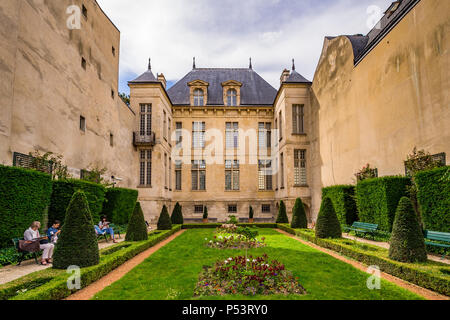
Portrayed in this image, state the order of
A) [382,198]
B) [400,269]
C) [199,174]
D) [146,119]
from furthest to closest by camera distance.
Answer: [199,174], [146,119], [382,198], [400,269]

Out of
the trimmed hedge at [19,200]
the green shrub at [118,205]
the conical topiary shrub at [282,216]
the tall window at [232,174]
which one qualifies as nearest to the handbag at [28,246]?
the trimmed hedge at [19,200]

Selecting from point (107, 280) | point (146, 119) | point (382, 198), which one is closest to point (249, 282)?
point (107, 280)

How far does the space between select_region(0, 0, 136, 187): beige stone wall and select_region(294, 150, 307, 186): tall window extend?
1396cm

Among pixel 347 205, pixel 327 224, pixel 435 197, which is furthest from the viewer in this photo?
pixel 347 205

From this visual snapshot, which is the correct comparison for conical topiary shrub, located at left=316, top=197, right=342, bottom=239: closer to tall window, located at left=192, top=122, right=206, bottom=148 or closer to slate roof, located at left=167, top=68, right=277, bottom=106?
tall window, located at left=192, top=122, right=206, bottom=148

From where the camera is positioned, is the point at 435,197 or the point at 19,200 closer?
the point at 19,200

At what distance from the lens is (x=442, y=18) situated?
30.5 feet

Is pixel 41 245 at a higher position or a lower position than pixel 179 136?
lower

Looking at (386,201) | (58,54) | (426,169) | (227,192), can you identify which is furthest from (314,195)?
(58,54)

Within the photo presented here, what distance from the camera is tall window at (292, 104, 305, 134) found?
22891 mm

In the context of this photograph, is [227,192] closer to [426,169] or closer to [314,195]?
[314,195]

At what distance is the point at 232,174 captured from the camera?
26.5 m

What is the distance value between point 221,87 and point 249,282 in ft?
81.4

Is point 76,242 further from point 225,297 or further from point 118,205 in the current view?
point 118,205
